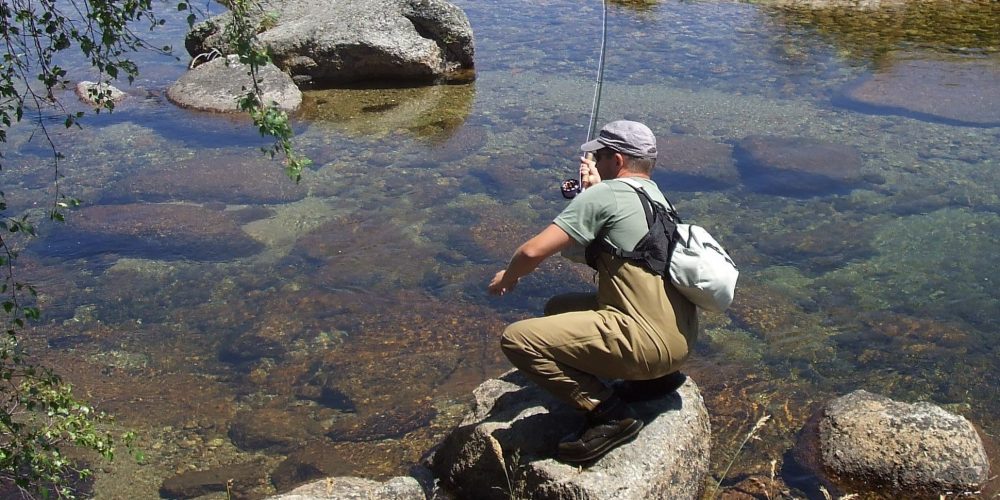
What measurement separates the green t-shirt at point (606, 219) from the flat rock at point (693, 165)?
5111 millimetres

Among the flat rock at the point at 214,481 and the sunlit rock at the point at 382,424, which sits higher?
the flat rock at the point at 214,481

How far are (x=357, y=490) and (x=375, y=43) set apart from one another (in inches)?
336

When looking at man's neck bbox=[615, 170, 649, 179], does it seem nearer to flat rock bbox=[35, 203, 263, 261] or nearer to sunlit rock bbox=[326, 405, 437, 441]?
sunlit rock bbox=[326, 405, 437, 441]

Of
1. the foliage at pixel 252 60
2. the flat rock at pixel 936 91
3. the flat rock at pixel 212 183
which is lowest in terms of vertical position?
the flat rock at pixel 936 91

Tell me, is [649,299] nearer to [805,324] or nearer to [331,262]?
[805,324]

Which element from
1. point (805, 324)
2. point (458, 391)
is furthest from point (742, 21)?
point (458, 391)

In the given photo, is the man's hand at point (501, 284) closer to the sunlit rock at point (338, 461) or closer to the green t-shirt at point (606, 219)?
the green t-shirt at point (606, 219)

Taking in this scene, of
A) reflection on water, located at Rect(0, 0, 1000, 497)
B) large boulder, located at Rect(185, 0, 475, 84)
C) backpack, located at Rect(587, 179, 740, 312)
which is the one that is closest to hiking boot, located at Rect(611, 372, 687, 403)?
backpack, located at Rect(587, 179, 740, 312)

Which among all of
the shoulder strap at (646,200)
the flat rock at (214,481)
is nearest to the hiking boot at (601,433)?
the shoulder strap at (646,200)

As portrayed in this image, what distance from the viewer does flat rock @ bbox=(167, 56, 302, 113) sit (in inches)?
435

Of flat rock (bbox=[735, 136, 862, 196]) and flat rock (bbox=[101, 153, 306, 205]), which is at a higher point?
flat rock (bbox=[101, 153, 306, 205])

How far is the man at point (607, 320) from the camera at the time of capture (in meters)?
3.79

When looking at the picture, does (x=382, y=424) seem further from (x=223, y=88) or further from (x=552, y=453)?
(x=223, y=88)

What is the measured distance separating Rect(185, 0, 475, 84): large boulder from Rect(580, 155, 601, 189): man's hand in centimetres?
804
